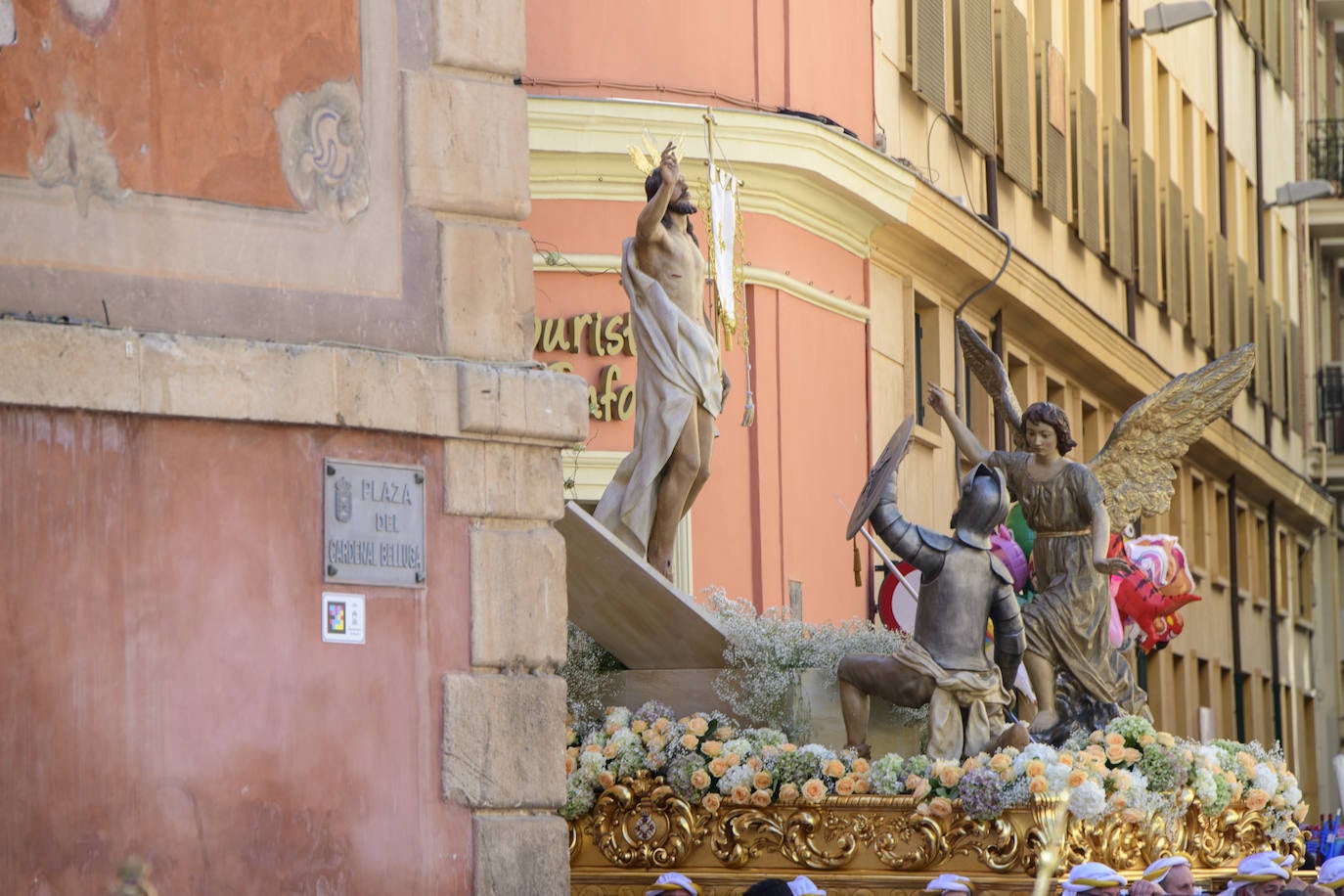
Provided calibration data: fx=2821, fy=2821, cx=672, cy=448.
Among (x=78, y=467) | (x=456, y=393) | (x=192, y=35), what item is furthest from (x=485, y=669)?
(x=192, y=35)

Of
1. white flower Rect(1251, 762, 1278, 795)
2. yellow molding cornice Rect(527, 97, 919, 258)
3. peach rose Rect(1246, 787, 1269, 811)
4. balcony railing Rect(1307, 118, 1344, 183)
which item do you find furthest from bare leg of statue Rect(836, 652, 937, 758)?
balcony railing Rect(1307, 118, 1344, 183)

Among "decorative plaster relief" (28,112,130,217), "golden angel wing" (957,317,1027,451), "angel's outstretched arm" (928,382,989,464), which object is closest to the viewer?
"decorative plaster relief" (28,112,130,217)

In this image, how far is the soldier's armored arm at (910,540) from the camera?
38.7ft

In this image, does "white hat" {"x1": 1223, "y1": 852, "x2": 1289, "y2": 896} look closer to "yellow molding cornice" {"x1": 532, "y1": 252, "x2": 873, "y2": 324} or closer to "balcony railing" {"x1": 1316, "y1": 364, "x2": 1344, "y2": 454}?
"yellow molding cornice" {"x1": 532, "y1": 252, "x2": 873, "y2": 324}

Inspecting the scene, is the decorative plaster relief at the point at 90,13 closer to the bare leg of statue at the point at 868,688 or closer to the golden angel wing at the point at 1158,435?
the bare leg of statue at the point at 868,688

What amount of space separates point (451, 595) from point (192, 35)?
2.07 meters

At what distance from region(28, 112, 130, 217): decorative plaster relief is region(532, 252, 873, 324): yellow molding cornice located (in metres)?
9.92

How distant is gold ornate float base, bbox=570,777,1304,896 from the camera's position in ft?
38.1

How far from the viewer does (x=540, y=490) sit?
32.1ft

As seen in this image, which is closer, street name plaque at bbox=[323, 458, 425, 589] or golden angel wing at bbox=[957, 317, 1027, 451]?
street name plaque at bbox=[323, 458, 425, 589]

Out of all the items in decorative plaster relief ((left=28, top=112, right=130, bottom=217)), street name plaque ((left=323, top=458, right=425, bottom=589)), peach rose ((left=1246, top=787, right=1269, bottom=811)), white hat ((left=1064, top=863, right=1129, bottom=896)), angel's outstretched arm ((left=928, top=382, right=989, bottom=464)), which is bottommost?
white hat ((left=1064, top=863, right=1129, bottom=896))

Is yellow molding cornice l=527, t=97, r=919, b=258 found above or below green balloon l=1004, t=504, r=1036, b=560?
above

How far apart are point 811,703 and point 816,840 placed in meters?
0.86

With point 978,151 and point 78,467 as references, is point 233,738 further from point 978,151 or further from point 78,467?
point 978,151
